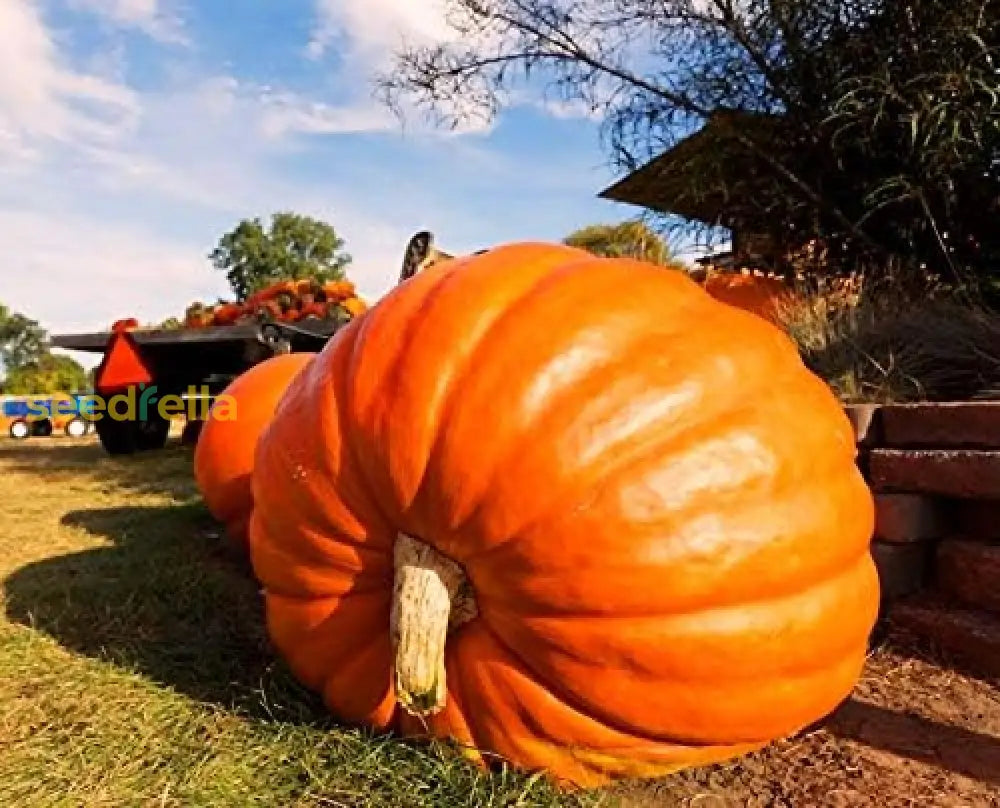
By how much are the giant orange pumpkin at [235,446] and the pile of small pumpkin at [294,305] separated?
8.93 feet

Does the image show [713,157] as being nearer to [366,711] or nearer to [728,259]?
[728,259]

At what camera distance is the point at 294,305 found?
21.8 ft

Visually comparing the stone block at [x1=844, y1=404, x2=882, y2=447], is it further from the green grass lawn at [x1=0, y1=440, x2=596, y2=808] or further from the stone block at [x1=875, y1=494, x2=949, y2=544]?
the green grass lawn at [x1=0, y1=440, x2=596, y2=808]

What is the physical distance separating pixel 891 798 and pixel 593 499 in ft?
2.21

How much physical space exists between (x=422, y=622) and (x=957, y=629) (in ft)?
4.24

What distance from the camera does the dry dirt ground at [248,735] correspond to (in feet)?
4.66

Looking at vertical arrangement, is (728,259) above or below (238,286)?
below

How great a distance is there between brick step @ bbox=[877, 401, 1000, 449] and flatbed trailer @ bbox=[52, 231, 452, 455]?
368 cm

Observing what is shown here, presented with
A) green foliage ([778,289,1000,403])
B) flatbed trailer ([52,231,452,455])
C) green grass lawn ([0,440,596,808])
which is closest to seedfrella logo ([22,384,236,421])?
flatbed trailer ([52,231,452,455])

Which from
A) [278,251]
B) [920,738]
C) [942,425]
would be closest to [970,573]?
[942,425]

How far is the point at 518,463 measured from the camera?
4.43 feet

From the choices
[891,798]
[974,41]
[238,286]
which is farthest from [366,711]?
[238,286]

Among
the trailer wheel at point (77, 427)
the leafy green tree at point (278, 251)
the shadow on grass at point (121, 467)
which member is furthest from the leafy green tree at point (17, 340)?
the shadow on grass at point (121, 467)

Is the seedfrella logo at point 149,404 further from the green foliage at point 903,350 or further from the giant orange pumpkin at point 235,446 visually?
the green foliage at point 903,350
